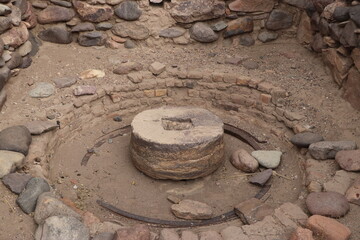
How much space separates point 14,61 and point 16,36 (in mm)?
358

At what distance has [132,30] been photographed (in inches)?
277

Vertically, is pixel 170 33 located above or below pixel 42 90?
above

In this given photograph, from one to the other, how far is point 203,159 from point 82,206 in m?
1.49

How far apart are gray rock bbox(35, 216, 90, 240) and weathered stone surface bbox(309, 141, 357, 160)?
271cm

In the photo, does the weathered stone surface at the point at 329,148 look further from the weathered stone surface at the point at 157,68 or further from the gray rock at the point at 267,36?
the gray rock at the point at 267,36

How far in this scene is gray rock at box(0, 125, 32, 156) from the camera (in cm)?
479

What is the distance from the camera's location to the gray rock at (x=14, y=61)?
598cm

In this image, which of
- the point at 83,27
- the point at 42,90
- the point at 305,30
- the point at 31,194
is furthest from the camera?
the point at 83,27

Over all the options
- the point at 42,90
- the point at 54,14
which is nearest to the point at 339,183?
the point at 42,90

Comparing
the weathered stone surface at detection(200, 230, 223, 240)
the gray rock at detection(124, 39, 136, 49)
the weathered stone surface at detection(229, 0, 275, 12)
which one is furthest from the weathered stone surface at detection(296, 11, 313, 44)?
the weathered stone surface at detection(200, 230, 223, 240)

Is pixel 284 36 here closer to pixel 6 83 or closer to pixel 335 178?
pixel 335 178

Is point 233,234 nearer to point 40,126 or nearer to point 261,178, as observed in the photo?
Answer: point 261,178

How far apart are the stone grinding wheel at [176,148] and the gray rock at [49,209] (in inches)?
51.9

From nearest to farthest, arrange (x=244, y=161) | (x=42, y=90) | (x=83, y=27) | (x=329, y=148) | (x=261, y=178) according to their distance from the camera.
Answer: (x=329, y=148), (x=261, y=178), (x=244, y=161), (x=42, y=90), (x=83, y=27)
